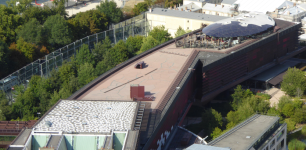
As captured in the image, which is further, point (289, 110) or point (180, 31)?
point (180, 31)

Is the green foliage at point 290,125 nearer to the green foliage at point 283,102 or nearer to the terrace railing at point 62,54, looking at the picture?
the green foliage at point 283,102

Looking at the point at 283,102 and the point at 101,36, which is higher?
the point at 101,36

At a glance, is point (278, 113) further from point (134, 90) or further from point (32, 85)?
point (32, 85)

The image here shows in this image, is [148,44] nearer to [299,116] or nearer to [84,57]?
[84,57]

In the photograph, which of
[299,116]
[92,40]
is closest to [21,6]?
[92,40]

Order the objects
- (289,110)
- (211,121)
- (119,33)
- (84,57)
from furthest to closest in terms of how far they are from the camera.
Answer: (119,33) < (84,57) < (289,110) < (211,121)

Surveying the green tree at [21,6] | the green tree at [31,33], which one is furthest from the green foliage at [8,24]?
the green tree at [21,6]

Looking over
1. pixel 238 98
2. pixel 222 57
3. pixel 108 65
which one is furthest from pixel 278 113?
pixel 108 65
